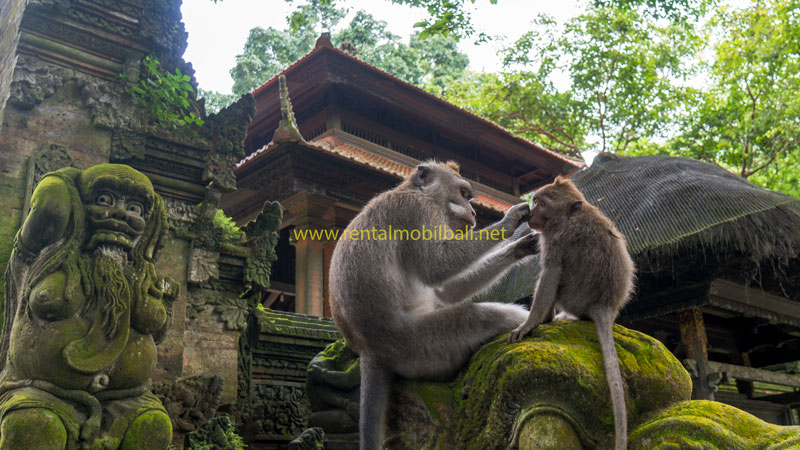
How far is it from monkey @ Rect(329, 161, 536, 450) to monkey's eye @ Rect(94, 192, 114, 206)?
1.95m

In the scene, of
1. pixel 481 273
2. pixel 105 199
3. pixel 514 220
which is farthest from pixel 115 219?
pixel 514 220

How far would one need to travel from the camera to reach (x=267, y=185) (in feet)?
39.9

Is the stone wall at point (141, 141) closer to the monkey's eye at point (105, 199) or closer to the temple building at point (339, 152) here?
the monkey's eye at point (105, 199)

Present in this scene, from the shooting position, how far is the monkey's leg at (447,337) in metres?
3.11

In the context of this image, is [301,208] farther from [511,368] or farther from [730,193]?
[511,368]

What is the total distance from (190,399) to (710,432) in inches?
202

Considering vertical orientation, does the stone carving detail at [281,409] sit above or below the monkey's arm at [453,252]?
below

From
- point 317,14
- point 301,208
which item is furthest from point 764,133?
point 317,14

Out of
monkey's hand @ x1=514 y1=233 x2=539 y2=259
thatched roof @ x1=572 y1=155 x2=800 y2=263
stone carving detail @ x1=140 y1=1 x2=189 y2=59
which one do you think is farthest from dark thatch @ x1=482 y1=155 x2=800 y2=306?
stone carving detail @ x1=140 y1=1 x2=189 y2=59

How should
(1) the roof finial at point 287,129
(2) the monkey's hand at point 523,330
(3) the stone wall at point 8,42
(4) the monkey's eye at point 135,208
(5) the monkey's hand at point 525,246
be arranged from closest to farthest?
(2) the monkey's hand at point 523,330 → (5) the monkey's hand at point 525,246 → (4) the monkey's eye at point 135,208 → (3) the stone wall at point 8,42 → (1) the roof finial at point 287,129

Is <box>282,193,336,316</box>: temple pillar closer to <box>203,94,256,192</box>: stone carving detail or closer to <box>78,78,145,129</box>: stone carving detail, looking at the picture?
<box>203,94,256,192</box>: stone carving detail

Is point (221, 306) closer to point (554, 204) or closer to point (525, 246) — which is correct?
point (525, 246)

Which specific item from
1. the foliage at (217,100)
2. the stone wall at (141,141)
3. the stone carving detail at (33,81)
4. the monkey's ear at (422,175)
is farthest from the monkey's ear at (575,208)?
the foliage at (217,100)

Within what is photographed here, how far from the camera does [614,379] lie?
8.24 feet
